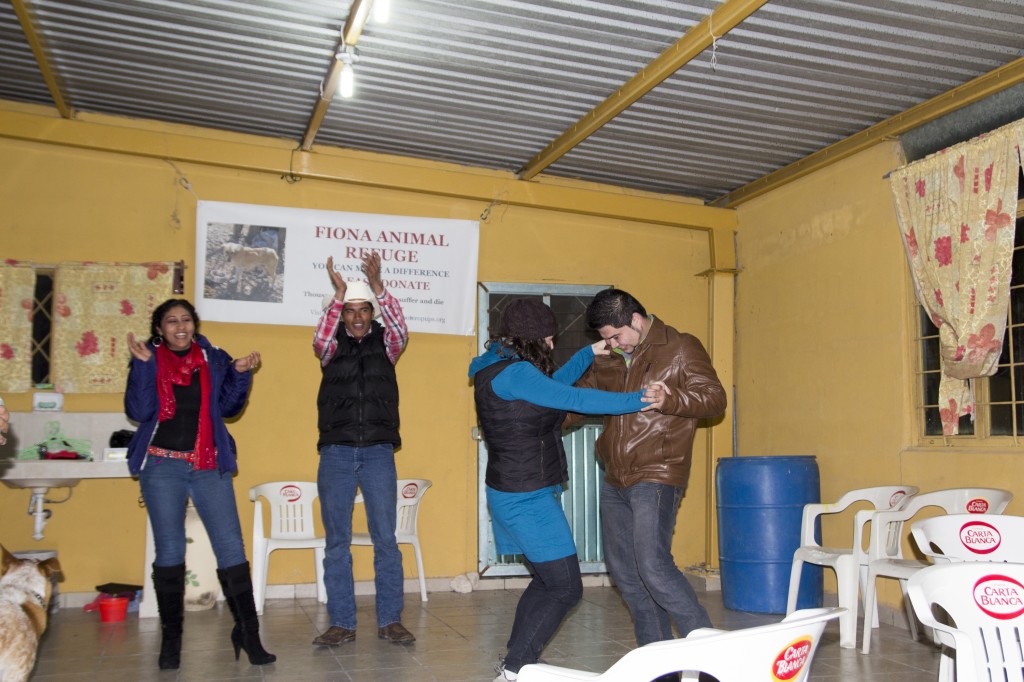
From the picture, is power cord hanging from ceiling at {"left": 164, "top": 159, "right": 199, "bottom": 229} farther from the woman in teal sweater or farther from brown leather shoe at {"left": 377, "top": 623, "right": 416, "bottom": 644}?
the woman in teal sweater

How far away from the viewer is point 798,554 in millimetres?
5383

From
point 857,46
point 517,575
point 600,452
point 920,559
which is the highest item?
point 857,46

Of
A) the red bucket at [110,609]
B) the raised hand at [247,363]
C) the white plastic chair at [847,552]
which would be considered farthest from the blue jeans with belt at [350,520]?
the white plastic chair at [847,552]

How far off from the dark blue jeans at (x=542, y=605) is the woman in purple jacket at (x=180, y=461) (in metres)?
1.40

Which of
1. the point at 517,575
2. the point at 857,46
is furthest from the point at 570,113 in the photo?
the point at 517,575

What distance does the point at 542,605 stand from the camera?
3.40 metres

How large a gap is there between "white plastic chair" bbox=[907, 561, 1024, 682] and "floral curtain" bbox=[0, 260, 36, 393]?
5.53 m

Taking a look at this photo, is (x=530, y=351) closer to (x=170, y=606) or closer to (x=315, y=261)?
(x=170, y=606)

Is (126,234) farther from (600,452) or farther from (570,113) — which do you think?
(600,452)

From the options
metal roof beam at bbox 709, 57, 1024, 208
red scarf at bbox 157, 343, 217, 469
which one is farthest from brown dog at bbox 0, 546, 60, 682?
metal roof beam at bbox 709, 57, 1024, 208

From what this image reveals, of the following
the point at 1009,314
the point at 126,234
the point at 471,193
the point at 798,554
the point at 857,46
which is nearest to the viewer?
the point at 857,46

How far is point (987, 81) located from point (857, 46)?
31.7 inches

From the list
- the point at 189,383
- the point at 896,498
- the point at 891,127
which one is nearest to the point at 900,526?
the point at 896,498

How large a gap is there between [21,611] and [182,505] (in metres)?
1.26
